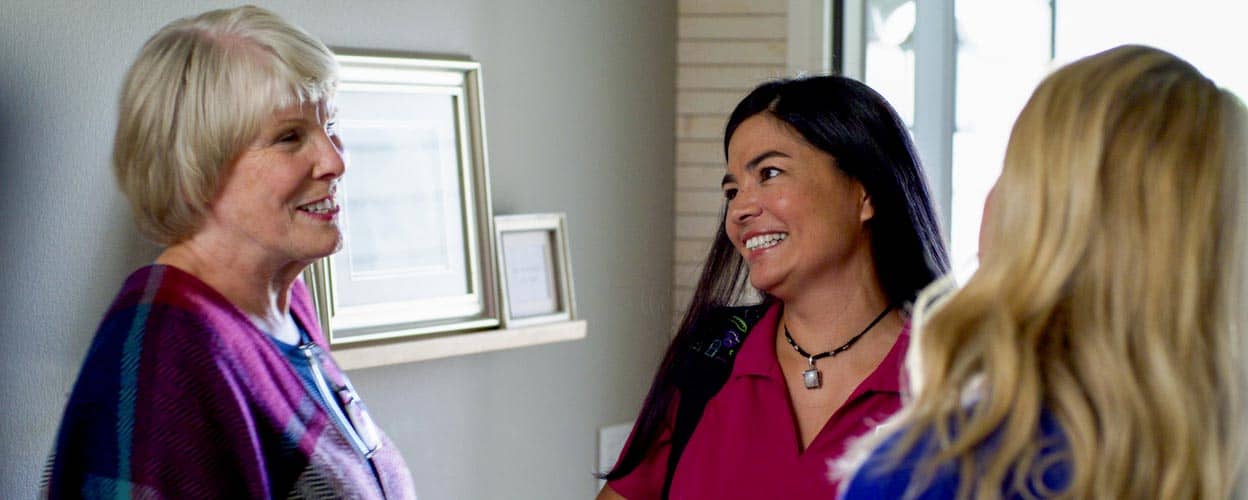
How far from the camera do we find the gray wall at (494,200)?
212 cm

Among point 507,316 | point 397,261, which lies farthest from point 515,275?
point 397,261

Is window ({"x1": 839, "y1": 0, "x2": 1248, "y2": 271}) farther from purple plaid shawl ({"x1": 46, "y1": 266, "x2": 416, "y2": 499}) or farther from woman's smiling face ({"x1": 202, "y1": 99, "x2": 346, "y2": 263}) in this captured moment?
purple plaid shawl ({"x1": 46, "y1": 266, "x2": 416, "y2": 499})

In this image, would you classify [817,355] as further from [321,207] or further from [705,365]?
[321,207]

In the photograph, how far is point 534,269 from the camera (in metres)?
3.05

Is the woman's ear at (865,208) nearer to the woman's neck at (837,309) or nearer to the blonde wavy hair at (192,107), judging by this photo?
the woman's neck at (837,309)

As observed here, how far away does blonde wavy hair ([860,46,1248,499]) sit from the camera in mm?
1081

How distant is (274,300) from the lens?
1.97 m

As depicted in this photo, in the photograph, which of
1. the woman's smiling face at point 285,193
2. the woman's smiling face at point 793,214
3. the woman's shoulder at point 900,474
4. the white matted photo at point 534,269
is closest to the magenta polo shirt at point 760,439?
the woman's smiling face at point 793,214

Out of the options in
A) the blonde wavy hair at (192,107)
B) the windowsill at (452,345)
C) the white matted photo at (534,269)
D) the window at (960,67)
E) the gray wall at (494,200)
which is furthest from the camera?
the window at (960,67)

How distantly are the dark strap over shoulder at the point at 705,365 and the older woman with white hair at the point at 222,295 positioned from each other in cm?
48

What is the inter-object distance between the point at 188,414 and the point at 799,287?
0.96 metres

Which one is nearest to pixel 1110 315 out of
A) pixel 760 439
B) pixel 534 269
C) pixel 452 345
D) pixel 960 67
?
pixel 760 439

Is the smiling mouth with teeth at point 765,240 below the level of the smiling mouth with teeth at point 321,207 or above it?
below

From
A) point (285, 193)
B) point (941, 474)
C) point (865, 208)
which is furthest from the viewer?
point (865, 208)
